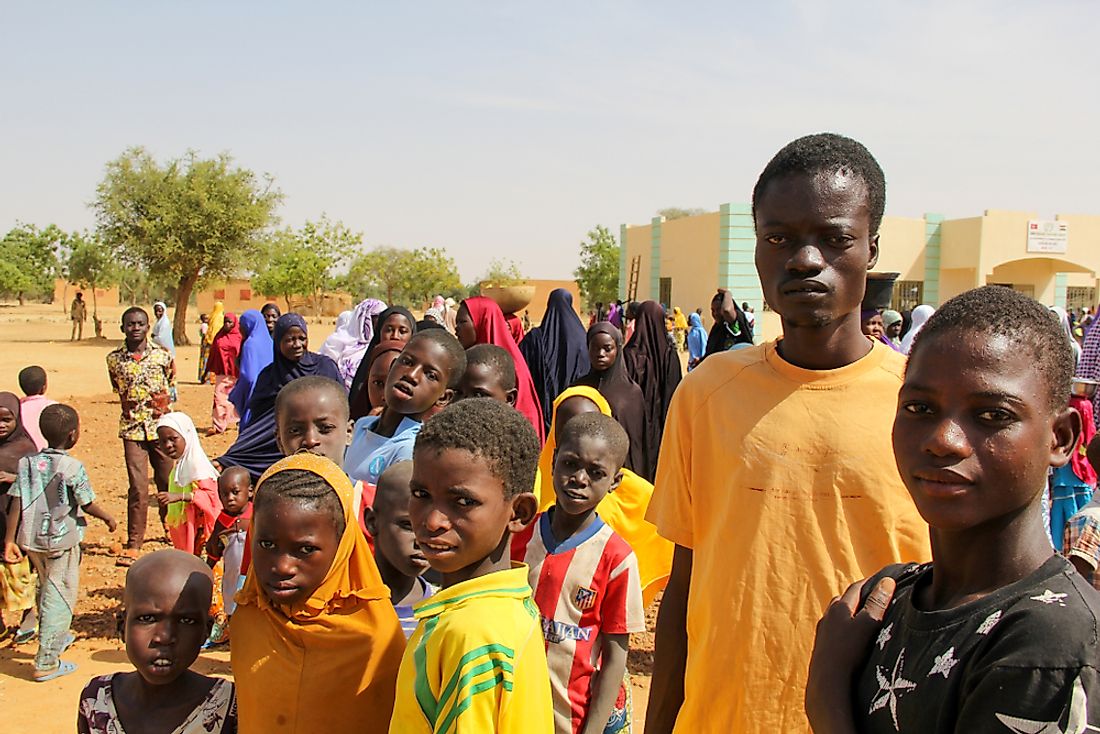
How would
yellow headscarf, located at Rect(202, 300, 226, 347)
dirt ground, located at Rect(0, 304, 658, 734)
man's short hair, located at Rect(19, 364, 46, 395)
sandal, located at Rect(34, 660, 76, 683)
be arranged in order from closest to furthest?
dirt ground, located at Rect(0, 304, 658, 734) < sandal, located at Rect(34, 660, 76, 683) < man's short hair, located at Rect(19, 364, 46, 395) < yellow headscarf, located at Rect(202, 300, 226, 347)

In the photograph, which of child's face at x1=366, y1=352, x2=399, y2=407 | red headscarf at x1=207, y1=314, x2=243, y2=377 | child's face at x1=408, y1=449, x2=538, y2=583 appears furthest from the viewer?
red headscarf at x1=207, y1=314, x2=243, y2=377

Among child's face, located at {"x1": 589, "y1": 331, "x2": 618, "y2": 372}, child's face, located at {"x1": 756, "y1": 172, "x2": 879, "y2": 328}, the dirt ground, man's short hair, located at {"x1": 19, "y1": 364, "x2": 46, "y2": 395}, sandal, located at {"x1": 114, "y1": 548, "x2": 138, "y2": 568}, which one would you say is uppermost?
child's face, located at {"x1": 756, "y1": 172, "x2": 879, "y2": 328}

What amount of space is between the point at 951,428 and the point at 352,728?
71.4 inches

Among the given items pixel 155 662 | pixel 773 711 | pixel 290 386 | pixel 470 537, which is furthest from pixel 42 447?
pixel 773 711

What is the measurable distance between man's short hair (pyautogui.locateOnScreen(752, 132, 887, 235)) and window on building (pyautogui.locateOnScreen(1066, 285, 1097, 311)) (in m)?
37.2

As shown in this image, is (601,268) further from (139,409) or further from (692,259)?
(139,409)

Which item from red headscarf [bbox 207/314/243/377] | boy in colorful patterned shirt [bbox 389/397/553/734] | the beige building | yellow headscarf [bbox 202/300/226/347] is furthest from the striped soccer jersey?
the beige building

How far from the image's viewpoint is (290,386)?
141 inches

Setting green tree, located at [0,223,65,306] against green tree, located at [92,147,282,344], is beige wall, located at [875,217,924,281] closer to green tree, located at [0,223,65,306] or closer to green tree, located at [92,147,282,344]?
green tree, located at [92,147,282,344]

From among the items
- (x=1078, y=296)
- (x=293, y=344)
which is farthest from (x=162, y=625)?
(x=1078, y=296)

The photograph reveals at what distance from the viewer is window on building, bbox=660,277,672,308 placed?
3331 centimetres

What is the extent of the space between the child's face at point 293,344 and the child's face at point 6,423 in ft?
5.55

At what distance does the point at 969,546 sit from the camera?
1.18 meters

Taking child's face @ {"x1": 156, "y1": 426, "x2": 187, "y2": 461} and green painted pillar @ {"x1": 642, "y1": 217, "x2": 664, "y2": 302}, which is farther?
green painted pillar @ {"x1": 642, "y1": 217, "x2": 664, "y2": 302}
